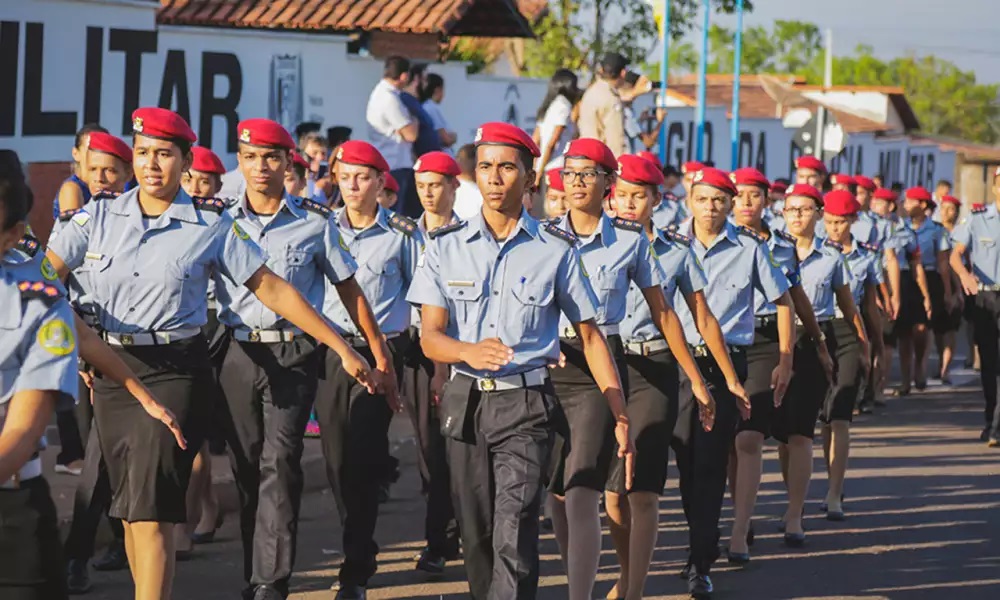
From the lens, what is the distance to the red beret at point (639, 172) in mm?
Result: 8805

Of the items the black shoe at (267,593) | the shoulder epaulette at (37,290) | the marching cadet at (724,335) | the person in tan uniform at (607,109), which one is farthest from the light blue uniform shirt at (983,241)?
the shoulder epaulette at (37,290)

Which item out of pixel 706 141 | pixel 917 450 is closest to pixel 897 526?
pixel 917 450

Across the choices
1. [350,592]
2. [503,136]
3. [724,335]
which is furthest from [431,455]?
[503,136]

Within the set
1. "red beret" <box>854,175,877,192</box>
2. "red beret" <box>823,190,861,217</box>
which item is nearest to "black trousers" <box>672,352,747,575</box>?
"red beret" <box>823,190,861,217</box>

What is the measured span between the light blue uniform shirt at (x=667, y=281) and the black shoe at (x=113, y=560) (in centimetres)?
274

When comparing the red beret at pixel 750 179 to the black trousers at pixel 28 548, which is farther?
the red beret at pixel 750 179

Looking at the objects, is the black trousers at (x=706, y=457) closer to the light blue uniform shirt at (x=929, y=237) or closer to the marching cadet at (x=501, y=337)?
the marching cadet at (x=501, y=337)

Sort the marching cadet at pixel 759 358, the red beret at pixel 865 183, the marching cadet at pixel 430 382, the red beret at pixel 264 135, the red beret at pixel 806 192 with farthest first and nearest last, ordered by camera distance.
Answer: the red beret at pixel 865 183, the red beret at pixel 806 192, the marching cadet at pixel 759 358, the marching cadet at pixel 430 382, the red beret at pixel 264 135

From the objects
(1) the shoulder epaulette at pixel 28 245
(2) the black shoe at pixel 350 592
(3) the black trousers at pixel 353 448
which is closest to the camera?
(1) the shoulder epaulette at pixel 28 245

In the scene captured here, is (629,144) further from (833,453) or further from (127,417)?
(127,417)

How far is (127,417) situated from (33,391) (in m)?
2.05

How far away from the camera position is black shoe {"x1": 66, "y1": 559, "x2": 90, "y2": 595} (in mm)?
8547

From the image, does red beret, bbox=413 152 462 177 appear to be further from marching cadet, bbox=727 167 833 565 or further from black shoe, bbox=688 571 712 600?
black shoe, bbox=688 571 712 600

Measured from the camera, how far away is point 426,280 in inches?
279
